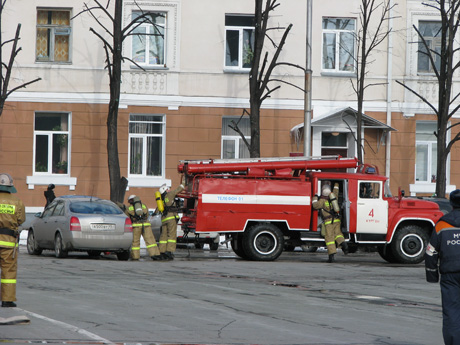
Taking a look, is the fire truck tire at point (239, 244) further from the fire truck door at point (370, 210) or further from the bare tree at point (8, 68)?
the bare tree at point (8, 68)

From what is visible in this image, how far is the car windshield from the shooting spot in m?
21.4

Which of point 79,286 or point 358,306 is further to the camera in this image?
point 79,286

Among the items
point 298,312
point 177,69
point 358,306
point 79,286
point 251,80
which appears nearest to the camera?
point 298,312

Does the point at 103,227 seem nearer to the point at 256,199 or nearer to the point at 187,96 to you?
the point at 256,199

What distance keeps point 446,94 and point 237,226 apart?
10803 millimetres

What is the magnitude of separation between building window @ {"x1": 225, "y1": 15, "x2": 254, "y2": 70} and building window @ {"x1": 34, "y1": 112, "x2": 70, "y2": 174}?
591cm

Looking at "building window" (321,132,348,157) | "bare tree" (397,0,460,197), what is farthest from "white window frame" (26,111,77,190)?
"bare tree" (397,0,460,197)

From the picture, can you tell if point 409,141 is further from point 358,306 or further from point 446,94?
point 358,306

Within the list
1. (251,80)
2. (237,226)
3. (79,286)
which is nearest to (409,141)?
(251,80)

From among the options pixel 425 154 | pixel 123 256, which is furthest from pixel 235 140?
pixel 123 256

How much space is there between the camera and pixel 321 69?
106ft

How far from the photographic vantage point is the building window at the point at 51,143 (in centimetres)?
3112

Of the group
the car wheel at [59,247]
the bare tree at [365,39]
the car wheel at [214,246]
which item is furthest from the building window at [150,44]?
the car wheel at [59,247]

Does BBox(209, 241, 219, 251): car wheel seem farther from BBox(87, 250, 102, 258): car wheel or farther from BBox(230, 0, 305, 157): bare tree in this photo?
BBox(230, 0, 305, 157): bare tree
